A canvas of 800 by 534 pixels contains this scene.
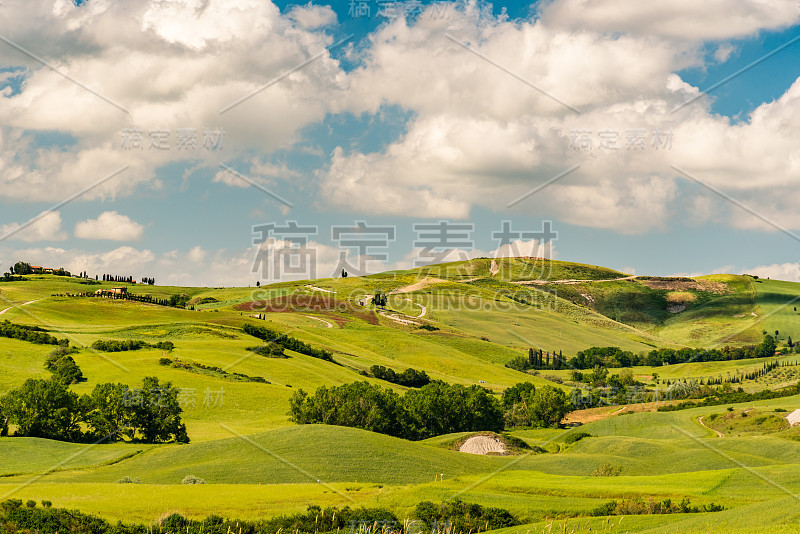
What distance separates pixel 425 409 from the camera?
4380 inches

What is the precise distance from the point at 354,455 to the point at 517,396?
82154mm

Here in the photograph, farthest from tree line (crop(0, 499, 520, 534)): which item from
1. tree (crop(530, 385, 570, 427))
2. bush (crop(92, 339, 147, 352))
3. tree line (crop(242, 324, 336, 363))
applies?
tree line (crop(242, 324, 336, 363))

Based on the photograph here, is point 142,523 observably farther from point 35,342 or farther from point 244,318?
point 244,318

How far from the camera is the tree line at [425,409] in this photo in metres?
98.2

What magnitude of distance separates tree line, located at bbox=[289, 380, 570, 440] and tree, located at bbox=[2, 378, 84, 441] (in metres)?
30.9

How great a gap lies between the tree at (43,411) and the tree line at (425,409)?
30.9 meters

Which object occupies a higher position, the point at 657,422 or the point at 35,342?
the point at 35,342

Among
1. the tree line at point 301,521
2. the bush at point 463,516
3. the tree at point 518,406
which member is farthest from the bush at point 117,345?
the bush at point 463,516

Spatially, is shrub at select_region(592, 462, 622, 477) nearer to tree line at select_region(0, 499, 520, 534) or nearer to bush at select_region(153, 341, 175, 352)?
tree line at select_region(0, 499, 520, 534)

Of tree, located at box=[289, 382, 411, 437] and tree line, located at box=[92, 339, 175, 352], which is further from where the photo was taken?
tree line, located at box=[92, 339, 175, 352]

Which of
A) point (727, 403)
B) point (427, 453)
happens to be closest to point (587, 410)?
point (727, 403)

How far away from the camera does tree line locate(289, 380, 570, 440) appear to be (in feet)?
322

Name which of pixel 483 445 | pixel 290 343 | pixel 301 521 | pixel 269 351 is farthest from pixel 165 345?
pixel 301 521

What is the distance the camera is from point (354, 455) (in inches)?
2495
